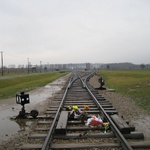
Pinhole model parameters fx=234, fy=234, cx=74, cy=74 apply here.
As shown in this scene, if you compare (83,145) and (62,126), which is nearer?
(83,145)

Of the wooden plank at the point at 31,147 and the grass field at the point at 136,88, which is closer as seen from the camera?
the wooden plank at the point at 31,147

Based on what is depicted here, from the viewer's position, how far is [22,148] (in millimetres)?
5312

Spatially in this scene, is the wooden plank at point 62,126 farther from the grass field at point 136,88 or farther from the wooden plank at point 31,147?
the grass field at point 136,88

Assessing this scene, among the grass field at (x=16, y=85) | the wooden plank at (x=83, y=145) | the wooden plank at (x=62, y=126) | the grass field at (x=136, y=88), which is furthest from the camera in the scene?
the grass field at (x=16, y=85)

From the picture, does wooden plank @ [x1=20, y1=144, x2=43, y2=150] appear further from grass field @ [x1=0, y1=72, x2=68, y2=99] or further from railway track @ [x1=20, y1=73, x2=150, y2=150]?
grass field @ [x1=0, y1=72, x2=68, y2=99]

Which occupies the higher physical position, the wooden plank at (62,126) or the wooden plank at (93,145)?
the wooden plank at (62,126)

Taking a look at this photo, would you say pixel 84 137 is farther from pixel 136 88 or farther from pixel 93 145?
pixel 136 88

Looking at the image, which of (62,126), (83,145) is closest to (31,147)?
(83,145)

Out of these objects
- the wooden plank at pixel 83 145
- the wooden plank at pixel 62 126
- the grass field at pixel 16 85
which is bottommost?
the grass field at pixel 16 85

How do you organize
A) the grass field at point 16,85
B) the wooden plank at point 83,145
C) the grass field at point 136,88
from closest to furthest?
the wooden plank at point 83,145
the grass field at point 136,88
the grass field at point 16,85

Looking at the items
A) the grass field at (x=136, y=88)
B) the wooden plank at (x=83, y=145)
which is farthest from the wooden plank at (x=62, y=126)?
the grass field at (x=136, y=88)

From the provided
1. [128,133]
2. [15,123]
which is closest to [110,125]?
[128,133]

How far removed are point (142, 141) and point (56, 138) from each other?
215 centimetres

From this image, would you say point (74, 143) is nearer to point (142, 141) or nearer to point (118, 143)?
point (118, 143)
